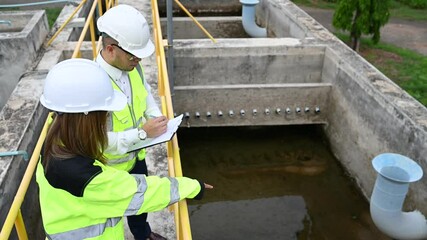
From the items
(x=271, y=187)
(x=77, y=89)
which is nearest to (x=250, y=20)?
(x=271, y=187)

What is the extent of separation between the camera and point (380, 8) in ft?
29.2

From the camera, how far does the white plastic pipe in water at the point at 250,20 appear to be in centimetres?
911

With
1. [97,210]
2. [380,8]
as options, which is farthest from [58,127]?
[380,8]

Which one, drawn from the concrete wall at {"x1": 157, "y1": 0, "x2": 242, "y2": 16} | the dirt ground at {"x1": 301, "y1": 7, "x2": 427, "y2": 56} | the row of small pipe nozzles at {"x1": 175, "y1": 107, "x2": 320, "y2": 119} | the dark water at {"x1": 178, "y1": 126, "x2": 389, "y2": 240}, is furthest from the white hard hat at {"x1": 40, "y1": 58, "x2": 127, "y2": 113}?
the concrete wall at {"x1": 157, "y1": 0, "x2": 242, "y2": 16}

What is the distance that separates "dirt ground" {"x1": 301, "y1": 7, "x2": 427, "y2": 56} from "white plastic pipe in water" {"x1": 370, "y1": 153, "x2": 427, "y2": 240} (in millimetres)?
7026

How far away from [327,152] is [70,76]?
582 cm

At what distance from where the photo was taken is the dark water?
17.4 ft

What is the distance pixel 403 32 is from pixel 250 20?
16.6ft

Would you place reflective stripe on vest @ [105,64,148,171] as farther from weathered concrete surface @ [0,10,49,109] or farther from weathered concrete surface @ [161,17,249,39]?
weathered concrete surface @ [161,17,249,39]

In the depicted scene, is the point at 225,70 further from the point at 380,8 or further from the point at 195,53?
the point at 380,8

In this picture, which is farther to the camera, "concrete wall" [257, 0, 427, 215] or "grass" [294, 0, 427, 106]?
"grass" [294, 0, 427, 106]

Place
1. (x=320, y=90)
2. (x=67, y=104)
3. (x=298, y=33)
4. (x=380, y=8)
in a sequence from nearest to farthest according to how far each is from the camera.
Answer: (x=67, y=104)
(x=320, y=90)
(x=298, y=33)
(x=380, y=8)

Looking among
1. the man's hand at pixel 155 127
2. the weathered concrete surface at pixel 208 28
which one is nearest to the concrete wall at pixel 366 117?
the weathered concrete surface at pixel 208 28

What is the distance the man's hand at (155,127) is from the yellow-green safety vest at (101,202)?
17.1 inches
